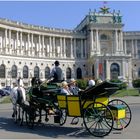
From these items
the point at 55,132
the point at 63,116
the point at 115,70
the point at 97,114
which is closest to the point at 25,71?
the point at 115,70

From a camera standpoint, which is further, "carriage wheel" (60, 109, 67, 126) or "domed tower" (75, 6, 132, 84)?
"domed tower" (75, 6, 132, 84)

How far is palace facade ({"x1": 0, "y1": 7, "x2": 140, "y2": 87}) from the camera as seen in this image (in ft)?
316

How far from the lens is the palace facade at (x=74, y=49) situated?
316ft

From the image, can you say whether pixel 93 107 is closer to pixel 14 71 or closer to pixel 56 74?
pixel 56 74

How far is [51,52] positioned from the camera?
109125 millimetres

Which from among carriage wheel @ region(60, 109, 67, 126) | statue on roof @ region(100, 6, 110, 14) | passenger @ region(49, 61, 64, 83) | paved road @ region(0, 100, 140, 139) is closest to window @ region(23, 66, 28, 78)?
statue on roof @ region(100, 6, 110, 14)

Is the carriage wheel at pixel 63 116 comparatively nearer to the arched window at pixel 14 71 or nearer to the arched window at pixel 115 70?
the arched window at pixel 14 71

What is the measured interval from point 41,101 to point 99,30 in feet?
329

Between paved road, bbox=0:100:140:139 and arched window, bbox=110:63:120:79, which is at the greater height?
arched window, bbox=110:63:120:79

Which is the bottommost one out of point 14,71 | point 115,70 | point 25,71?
point 14,71

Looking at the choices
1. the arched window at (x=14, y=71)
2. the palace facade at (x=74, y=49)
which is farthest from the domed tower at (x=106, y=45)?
the arched window at (x=14, y=71)

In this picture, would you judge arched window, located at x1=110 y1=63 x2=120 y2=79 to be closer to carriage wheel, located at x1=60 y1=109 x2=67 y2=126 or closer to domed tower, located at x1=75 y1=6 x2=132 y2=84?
domed tower, located at x1=75 y1=6 x2=132 y2=84

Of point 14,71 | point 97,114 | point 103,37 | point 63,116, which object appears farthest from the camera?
point 103,37

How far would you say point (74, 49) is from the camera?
375 feet
